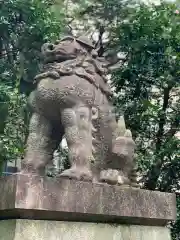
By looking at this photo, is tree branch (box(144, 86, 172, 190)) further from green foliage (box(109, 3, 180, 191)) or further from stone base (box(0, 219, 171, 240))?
stone base (box(0, 219, 171, 240))

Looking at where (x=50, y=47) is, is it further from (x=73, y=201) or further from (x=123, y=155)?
(x=73, y=201)

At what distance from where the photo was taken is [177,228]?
904cm

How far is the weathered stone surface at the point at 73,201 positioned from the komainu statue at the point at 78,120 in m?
0.17

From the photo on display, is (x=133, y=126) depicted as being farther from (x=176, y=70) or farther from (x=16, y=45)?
(x=16, y=45)

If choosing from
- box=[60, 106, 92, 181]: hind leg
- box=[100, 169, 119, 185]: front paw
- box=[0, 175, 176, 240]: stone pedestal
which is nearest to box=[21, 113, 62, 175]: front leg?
box=[60, 106, 92, 181]: hind leg

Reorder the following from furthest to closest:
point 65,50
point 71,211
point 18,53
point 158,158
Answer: point 18,53 → point 158,158 → point 65,50 → point 71,211

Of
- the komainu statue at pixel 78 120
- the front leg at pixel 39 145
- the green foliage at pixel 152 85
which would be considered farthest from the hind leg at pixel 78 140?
the green foliage at pixel 152 85

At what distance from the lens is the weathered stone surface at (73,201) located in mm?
4008

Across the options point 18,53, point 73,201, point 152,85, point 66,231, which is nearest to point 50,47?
point 73,201

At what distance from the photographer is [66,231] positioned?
13.9ft

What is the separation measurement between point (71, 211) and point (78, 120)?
0.99 meters

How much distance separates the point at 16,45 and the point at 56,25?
99cm

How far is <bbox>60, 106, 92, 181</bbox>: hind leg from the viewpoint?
14.7ft

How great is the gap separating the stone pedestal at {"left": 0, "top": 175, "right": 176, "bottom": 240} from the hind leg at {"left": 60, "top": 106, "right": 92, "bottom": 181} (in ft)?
0.51
